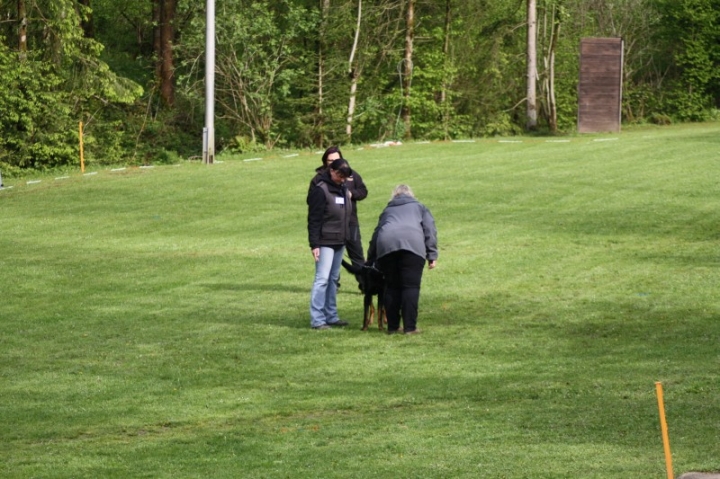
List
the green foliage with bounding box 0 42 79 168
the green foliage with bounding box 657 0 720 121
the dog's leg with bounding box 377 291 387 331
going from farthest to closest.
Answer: the green foliage with bounding box 657 0 720 121, the green foliage with bounding box 0 42 79 168, the dog's leg with bounding box 377 291 387 331

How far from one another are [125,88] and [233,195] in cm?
1528

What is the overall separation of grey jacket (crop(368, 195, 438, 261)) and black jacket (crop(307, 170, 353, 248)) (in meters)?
0.57

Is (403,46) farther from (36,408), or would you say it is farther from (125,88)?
(36,408)

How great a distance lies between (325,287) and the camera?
1541 centimetres

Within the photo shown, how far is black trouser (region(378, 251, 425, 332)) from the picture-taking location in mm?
14633

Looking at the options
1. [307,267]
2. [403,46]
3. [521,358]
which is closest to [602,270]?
[307,267]

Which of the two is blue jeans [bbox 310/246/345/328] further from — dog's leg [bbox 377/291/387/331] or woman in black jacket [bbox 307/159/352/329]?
dog's leg [bbox 377/291/387/331]

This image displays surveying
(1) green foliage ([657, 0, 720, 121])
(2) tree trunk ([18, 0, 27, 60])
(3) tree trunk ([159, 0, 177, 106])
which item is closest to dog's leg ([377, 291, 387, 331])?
(2) tree trunk ([18, 0, 27, 60])

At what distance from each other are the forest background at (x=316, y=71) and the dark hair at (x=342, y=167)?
26.5 metres

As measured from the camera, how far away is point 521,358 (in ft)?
44.2

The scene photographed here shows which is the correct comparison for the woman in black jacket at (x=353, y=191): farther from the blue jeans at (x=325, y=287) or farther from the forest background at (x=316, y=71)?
the forest background at (x=316, y=71)

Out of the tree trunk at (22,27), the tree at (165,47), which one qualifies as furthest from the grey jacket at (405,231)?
the tree at (165,47)

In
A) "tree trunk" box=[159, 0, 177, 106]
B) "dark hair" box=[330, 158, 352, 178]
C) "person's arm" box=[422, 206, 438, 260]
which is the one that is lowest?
"person's arm" box=[422, 206, 438, 260]

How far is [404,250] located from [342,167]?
126 centimetres
